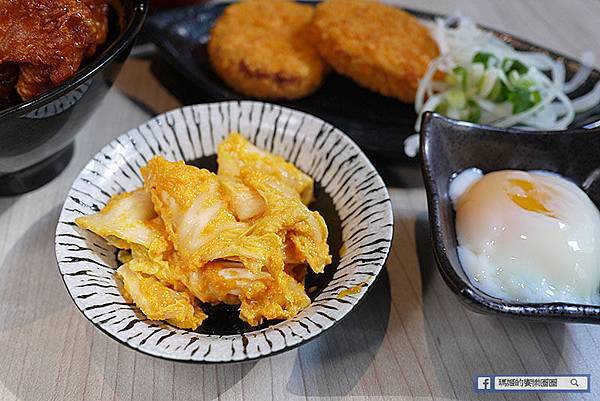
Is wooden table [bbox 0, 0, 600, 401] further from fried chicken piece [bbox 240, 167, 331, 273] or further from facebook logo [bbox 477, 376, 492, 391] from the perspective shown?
fried chicken piece [bbox 240, 167, 331, 273]

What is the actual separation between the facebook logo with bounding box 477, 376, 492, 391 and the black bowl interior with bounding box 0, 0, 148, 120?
47.1 inches

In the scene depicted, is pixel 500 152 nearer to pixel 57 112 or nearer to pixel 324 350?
pixel 324 350

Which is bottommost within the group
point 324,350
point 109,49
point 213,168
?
point 324,350

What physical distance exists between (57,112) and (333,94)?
3.41ft

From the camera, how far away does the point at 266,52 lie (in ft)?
6.94

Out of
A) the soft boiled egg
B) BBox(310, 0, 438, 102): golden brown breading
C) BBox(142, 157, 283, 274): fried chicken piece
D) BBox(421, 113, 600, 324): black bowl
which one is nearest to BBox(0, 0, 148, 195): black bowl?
BBox(142, 157, 283, 274): fried chicken piece

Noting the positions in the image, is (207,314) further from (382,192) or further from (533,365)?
(533,365)

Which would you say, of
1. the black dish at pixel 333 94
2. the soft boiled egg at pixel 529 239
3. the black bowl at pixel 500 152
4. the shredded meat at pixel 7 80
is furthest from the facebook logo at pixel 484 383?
the shredded meat at pixel 7 80

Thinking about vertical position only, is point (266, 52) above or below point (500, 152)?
below

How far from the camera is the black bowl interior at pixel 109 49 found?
1363 mm

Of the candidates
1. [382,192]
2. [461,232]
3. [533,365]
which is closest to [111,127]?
[382,192]

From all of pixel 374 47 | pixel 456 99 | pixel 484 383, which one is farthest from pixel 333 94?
pixel 484 383

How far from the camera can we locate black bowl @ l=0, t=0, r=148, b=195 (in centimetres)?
140

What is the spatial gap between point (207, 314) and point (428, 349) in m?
0.56
